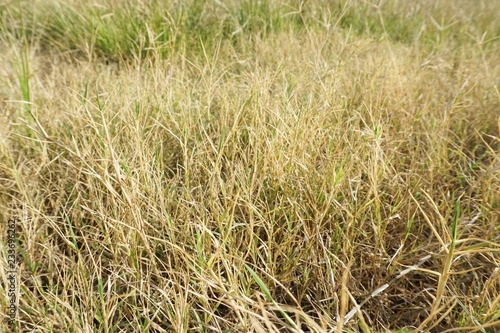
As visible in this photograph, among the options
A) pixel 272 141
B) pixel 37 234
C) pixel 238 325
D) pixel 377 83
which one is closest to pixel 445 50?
pixel 377 83

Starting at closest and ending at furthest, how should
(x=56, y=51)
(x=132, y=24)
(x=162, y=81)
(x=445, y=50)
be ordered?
(x=162, y=81), (x=132, y=24), (x=56, y=51), (x=445, y=50)

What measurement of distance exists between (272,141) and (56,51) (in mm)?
1378

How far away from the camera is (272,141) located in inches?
41.9

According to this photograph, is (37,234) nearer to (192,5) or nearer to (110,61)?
(110,61)

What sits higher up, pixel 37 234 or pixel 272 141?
pixel 272 141

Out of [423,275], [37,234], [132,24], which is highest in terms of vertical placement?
[132,24]

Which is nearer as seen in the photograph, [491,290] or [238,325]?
[238,325]

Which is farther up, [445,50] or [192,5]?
[192,5]

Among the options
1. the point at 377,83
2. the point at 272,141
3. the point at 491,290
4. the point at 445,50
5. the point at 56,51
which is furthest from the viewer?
the point at 445,50

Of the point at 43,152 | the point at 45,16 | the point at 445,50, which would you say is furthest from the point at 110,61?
the point at 445,50

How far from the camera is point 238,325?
80cm

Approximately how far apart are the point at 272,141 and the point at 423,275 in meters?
0.49

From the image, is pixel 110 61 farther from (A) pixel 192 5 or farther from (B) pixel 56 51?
(A) pixel 192 5

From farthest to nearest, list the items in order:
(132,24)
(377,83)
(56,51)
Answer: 1. (56,51)
2. (132,24)
3. (377,83)
